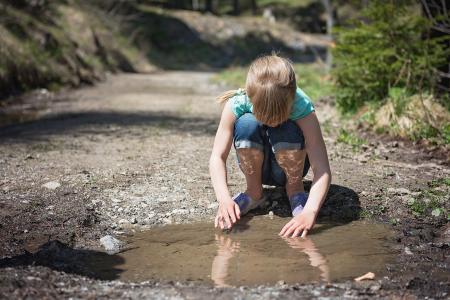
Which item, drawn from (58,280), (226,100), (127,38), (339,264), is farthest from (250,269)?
(127,38)

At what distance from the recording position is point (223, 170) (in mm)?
3545

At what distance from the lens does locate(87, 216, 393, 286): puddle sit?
279cm

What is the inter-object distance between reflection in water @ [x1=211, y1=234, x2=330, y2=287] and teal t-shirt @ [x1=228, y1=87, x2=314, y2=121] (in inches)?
28.7

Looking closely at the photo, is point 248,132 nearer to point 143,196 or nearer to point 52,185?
point 143,196

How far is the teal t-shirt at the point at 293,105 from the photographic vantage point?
348cm

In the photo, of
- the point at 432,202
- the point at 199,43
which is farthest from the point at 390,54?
the point at 199,43

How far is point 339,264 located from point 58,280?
1.34m

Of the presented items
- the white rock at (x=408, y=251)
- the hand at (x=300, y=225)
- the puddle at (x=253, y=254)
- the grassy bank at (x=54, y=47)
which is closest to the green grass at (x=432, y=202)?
the puddle at (x=253, y=254)

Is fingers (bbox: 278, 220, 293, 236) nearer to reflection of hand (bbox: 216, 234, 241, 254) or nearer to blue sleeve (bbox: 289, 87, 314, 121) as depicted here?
reflection of hand (bbox: 216, 234, 241, 254)

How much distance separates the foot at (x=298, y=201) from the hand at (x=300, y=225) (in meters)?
0.25

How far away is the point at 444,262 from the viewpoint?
9.67 feet

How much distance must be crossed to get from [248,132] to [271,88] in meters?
0.40

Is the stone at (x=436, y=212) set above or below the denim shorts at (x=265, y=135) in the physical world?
below

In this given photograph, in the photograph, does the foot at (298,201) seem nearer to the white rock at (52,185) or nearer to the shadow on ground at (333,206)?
the shadow on ground at (333,206)
